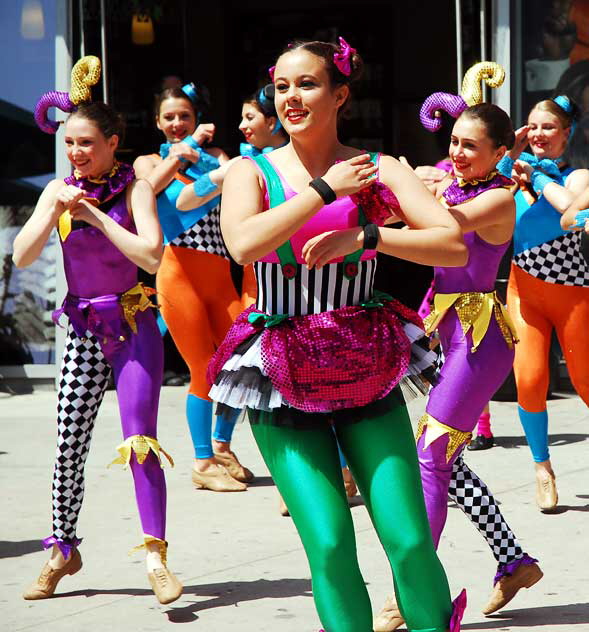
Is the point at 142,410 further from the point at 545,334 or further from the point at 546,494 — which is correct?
the point at 545,334

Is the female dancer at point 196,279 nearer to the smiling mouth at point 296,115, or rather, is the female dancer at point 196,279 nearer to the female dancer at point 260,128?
the female dancer at point 260,128

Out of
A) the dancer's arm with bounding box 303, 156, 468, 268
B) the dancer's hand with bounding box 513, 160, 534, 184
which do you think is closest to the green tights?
the dancer's arm with bounding box 303, 156, 468, 268

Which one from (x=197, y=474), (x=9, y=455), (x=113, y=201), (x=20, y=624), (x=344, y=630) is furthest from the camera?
(x=9, y=455)

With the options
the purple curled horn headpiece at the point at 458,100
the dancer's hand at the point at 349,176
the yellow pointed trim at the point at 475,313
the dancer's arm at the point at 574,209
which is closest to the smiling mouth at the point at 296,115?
the dancer's hand at the point at 349,176

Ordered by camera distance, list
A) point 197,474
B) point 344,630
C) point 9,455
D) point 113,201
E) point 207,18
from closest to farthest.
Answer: point 344,630, point 113,201, point 197,474, point 9,455, point 207,18

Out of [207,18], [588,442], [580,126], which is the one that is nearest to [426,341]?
[588,442]

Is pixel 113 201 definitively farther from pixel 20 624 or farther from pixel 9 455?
pixel 9 455

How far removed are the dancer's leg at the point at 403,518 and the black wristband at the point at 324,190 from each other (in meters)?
0.62

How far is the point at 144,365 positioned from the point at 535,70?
5.78 m

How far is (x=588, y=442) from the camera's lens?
7816 mm

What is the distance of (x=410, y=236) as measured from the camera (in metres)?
3.36

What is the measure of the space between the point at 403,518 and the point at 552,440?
4.78 meters

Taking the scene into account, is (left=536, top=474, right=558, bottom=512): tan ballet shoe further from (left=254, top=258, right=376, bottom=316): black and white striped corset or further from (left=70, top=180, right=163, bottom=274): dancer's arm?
(left=254, top=258, right=376, bottom=316): black and white striped corset

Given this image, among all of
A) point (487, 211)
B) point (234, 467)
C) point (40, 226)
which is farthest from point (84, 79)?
point (234, 467)
